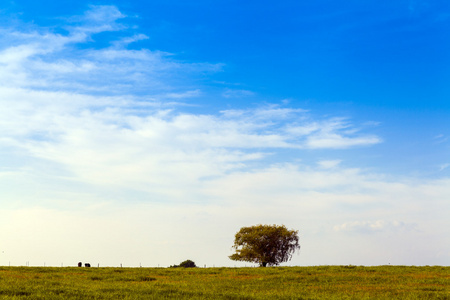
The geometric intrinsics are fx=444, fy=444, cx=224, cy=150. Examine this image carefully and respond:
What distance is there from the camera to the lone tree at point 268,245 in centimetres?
9094

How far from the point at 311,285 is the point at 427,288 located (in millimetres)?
8931

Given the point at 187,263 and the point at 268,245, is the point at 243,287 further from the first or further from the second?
the point at 187,263

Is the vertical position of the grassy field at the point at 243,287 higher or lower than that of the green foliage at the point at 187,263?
higher

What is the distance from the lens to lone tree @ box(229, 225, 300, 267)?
3580 inches

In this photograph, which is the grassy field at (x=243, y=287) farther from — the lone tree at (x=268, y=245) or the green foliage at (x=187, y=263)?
the green foliage at (x=187, y=263)

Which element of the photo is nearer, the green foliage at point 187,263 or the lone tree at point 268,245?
the lone tree at point 268,245

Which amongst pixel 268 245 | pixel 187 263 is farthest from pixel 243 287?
pixel 187 263

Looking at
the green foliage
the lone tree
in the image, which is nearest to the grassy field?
the lone tree

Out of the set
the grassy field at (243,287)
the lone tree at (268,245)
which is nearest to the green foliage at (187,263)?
the lone tree at (268,245)

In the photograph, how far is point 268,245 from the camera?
300 ft

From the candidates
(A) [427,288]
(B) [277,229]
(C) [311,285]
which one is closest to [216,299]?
(C) [311,285]

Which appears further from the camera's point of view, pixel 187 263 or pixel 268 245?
pixel 187 263

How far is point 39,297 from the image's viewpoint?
24344 millimetres

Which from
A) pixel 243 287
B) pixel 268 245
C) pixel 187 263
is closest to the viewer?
pixel 243 287
